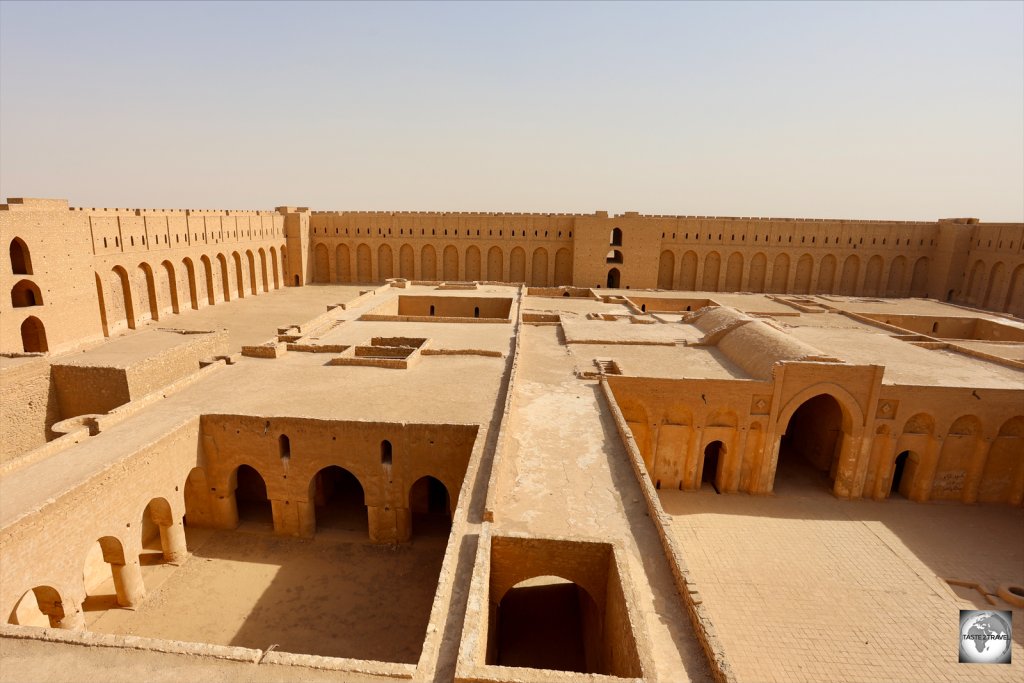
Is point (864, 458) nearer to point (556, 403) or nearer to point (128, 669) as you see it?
point (556, 403)

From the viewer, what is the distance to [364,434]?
1321 centimetres

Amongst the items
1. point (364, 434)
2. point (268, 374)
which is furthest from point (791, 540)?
point (268, 374)

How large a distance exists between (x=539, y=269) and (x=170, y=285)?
81.1 ft

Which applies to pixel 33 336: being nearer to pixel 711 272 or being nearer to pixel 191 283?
pixel 191 283

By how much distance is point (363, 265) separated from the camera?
148 ft

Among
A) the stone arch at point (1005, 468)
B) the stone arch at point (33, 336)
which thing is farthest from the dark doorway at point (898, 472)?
the stone arch at point (33, 336)

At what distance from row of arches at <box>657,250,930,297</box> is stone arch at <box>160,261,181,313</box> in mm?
31874

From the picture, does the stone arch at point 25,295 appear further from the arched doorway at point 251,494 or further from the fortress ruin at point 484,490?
the arched doorway at point 251,494

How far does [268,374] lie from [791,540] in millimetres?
16177

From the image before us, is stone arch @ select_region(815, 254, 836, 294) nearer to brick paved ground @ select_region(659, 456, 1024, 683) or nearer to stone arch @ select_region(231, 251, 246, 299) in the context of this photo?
brick paved ground @ select_region(659, 456, 1024, 683)

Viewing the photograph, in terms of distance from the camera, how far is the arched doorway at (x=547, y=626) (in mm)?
10273

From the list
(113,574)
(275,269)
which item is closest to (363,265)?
(275,269)

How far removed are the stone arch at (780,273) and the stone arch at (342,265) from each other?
110ft

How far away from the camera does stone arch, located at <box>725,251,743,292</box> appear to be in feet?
134
